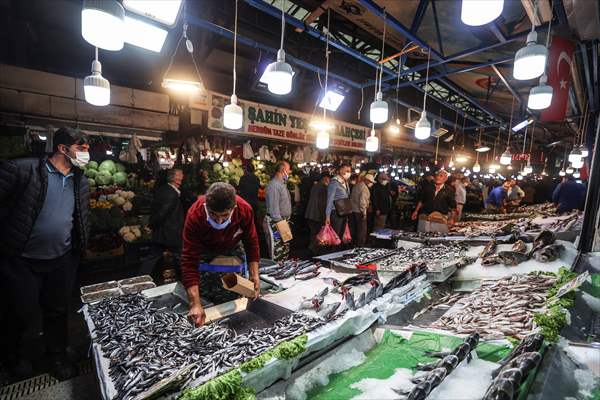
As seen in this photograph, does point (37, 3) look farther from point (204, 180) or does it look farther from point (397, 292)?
point (397, 292)

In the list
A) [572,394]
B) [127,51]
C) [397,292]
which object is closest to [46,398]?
[397,292]

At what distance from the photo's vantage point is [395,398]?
2010 millimetres

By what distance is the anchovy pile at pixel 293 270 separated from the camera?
4086 millimetres

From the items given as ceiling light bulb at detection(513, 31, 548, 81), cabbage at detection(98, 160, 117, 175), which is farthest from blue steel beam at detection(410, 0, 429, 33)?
cabbage at detection(98, 160, 117, 175)

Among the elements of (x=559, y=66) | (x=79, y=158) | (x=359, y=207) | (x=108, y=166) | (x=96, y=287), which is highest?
(x=559, y=66)

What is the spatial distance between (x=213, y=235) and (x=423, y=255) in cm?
393

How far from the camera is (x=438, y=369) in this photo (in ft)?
6.73

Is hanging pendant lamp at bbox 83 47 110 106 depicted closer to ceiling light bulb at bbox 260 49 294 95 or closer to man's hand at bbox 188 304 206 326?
ceiling light bulb at bbox 260 49 294 95

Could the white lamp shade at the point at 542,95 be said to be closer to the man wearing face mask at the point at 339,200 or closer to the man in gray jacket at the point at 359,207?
the man wearing face mask at the point at 339,200

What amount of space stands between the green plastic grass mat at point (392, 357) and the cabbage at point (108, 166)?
786cm

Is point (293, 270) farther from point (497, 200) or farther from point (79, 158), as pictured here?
point (497, 200)

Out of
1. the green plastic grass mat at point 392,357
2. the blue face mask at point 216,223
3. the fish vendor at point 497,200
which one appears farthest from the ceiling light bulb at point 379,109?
the fish vendor at point 497,200

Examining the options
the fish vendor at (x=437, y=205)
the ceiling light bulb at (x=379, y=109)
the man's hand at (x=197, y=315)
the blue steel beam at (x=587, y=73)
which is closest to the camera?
the man's hand at (x=197, y=315)

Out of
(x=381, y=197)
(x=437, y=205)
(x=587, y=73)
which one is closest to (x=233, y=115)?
(x=437, y=205)
